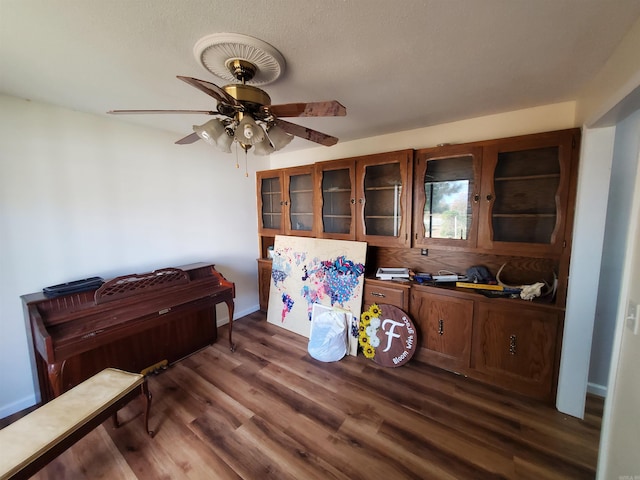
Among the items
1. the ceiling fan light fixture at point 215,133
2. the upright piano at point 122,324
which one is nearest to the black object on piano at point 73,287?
the upright piano at point 122,324

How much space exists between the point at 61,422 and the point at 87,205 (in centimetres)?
169

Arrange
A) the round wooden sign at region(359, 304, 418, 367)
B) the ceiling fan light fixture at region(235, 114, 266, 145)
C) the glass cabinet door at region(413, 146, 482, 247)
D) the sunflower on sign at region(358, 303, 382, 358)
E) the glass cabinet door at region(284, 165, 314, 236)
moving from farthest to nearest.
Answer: the glass cabinet door at region(284, 165, 314, 236) → the sunflower on sign at region(358, 303, 382, 358) → the round wooden sign at region(359, 304, 418, 367) → the glass cabinet door at region(413, 146, 482, 247) → the ceiling fan light fixture at region(235, 114, 266, 145)

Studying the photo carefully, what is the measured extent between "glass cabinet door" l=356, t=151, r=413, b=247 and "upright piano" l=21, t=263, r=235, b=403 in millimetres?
1668

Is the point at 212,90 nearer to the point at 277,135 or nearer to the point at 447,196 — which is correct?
the point at 277,135

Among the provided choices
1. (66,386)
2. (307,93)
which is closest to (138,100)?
(307,93)

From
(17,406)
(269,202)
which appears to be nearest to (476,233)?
(269,202)

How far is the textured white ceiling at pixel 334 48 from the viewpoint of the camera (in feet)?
3.34

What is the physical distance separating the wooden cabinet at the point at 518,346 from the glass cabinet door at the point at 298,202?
201 centimetres

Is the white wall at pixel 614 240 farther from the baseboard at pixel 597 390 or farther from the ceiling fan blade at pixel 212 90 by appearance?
the ceiling fan blade at pixel 212 90

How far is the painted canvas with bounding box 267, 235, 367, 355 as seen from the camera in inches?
104

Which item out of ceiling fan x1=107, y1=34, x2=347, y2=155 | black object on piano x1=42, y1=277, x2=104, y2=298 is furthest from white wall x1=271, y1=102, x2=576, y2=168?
black object on piano x1=42, y1=277, x2=104, y2=298

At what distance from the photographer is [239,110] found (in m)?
1.31

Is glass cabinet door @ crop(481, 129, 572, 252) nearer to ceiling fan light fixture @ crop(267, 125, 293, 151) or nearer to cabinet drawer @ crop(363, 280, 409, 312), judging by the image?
cabinet drawer @ crop(363, 280, 409, 312)

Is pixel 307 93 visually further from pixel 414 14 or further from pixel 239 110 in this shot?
pixel 414 14
